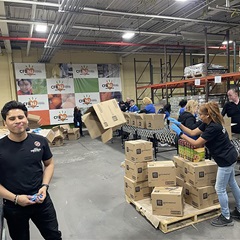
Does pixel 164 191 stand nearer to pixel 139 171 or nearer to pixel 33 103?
pixel 139 171

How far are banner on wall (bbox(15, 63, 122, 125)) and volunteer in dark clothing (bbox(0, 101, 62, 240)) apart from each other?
350 inches

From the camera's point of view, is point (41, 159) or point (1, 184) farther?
point (41, 159)

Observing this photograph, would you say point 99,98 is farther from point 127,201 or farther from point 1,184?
point 1,184

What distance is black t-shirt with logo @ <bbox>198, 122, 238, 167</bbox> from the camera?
2.42 meters

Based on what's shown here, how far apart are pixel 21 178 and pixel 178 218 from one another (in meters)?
1.85

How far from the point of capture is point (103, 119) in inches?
102

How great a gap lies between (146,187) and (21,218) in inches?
74.3

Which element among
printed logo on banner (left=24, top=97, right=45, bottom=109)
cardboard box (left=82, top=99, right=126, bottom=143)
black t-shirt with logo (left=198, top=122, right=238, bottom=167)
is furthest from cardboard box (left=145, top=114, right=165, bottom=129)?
printed logo on banner (left=24, top=97, right=45, bottom=109)

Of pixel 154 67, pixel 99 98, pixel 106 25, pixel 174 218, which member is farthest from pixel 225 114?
pixel 154 67

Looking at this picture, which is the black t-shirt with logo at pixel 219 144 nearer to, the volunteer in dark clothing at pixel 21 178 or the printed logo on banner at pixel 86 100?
the volunteer in dark clothing at pixel 21 178

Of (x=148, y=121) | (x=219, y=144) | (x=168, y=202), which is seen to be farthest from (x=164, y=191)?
(x=148, y=121)

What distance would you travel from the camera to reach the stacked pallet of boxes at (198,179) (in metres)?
2.79

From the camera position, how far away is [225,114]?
4266mm

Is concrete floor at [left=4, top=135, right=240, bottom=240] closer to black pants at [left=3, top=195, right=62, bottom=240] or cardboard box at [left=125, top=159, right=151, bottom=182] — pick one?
cardboard box at [left=125, top=159, right=151, bottom=182]
